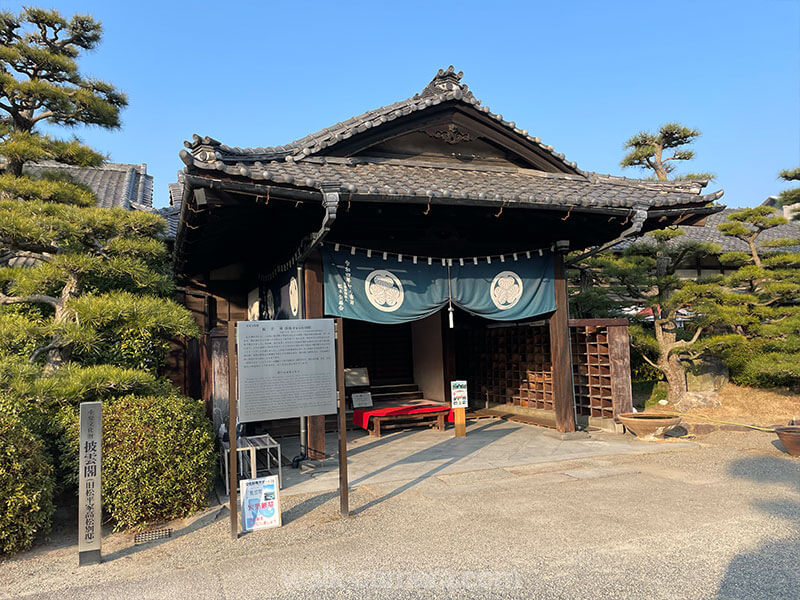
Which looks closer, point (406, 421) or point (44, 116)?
point (44, 116)

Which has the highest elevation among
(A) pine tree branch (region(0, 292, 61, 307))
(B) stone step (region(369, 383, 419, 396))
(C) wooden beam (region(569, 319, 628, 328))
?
(A) pine tree branch (region(0, 292, 61, 307))

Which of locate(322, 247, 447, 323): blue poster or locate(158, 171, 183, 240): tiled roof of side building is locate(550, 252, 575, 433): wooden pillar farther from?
locate(158, 171, 183, 240): tiled roof of side building

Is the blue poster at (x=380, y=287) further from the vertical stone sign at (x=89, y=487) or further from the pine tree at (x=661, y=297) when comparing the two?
the pine tree at (x=661, y=297)

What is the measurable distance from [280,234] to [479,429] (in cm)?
499

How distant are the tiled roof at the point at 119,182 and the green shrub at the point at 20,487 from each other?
13.5 meters

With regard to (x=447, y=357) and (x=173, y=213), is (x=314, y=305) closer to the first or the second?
(x=447, y=357)

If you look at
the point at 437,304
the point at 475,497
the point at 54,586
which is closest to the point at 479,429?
the point at 437,304

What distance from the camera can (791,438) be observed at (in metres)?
7.17

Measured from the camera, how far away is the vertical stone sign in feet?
13.4

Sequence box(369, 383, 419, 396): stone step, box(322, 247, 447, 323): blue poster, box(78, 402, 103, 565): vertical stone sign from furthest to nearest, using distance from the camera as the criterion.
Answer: box(369, 383, 419, 396): stone step, box(322, 247, 447, 323): blue poster, box(78, 402, 103, 565): vertical stone sign

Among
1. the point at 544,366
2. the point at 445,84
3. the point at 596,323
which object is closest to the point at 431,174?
the point at 445,84

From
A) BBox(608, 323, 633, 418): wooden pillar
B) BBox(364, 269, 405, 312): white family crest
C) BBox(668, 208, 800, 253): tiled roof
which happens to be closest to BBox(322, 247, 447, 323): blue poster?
BBox(364, 269, 405, 312): white family crest

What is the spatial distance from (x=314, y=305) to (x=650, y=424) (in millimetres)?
5389

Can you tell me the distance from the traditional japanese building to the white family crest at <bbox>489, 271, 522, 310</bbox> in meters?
0.02
